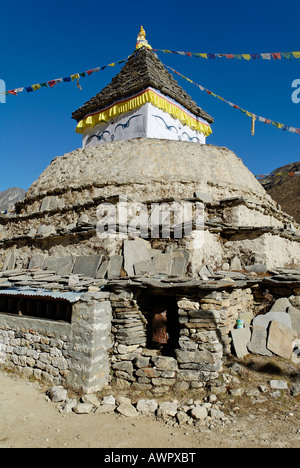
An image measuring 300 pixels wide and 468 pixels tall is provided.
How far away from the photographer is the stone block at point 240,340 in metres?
5.99

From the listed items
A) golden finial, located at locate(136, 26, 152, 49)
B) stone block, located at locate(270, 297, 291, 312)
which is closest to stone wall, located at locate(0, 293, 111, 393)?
stone block, located at locate(270, 297, 291, 312)

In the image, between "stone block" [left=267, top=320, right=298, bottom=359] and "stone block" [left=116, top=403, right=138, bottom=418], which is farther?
"stone block" [left=267, top=320, right=298, bottom=359]

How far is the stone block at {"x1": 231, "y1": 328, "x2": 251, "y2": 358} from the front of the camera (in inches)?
236

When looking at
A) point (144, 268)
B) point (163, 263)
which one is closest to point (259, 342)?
point (163, 263)

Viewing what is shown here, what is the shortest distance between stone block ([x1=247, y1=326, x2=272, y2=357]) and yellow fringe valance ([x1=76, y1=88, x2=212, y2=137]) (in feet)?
33.3

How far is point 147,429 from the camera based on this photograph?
14.3ft

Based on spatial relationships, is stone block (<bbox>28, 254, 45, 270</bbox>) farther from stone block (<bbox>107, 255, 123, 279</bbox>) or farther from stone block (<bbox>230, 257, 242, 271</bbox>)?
stone block (<bbox>230, 257, 242, 271</bbox>)

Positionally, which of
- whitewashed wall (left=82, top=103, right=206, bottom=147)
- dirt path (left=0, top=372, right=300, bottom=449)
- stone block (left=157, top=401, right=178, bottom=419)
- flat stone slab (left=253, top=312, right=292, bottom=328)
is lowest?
dirt path (left=0, top=372, right=300, bottom=449)

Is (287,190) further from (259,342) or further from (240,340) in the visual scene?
(240,340)

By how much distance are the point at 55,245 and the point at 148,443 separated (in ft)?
20.7

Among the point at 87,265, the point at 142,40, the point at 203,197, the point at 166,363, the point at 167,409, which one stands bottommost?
the point at 167,409

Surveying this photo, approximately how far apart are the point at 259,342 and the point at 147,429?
10.3 feet

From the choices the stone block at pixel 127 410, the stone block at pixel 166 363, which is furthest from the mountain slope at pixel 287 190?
the stone block at pixel 127 410
